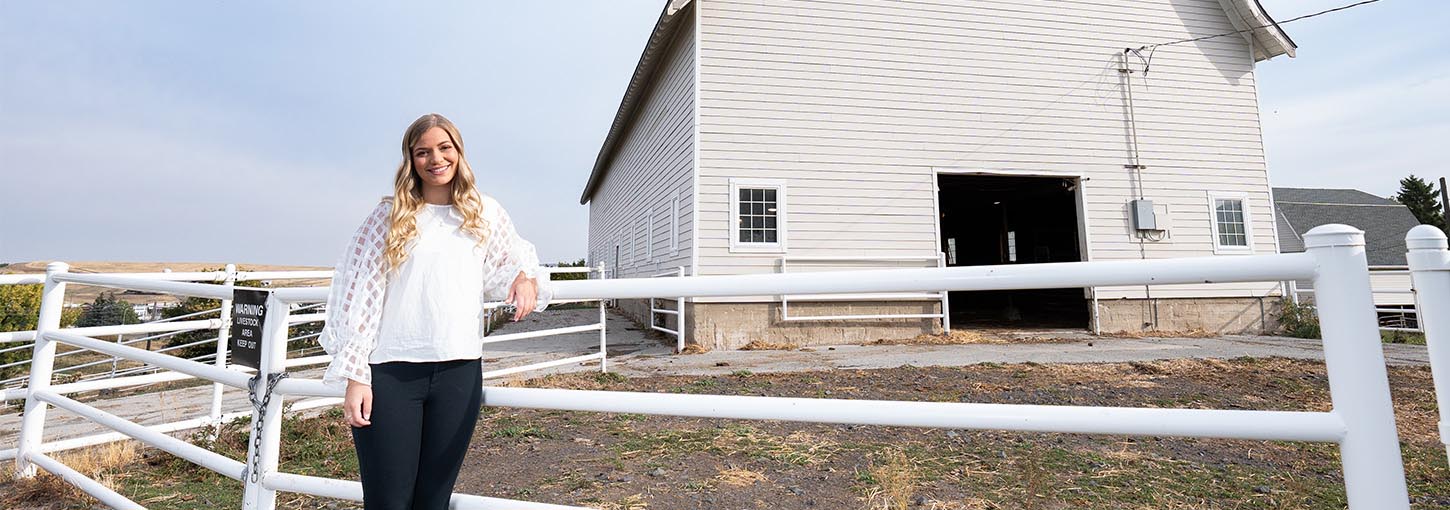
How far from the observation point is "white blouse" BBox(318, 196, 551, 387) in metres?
1.45

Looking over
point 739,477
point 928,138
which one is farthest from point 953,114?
point 739,477

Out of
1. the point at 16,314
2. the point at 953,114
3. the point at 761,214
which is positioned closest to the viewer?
the point at 761,214

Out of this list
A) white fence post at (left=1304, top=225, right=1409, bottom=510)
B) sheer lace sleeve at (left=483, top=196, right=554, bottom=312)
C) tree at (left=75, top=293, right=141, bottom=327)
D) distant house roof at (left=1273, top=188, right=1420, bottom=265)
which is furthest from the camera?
distant house roof at (left=1273, top=188, right=1420, bottom=265)

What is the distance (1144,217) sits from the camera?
10438 mm

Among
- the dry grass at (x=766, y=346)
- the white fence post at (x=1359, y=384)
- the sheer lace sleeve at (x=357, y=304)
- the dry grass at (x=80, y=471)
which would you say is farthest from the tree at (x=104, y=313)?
the white fence post at (x=1359, y=384)

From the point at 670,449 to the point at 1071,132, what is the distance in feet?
33.3

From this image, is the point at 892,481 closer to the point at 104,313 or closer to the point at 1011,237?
the point at 1011,237

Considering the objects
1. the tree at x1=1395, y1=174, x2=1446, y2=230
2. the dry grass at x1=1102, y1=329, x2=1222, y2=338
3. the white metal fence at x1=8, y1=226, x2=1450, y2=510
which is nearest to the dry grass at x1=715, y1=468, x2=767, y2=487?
the white metal fence at x1=8, y1=226, x2=1450, y2=510

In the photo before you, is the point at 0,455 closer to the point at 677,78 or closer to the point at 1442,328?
the point at 1442,328

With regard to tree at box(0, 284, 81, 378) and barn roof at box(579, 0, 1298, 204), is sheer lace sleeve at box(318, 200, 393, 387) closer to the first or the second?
barn roof at box(579, 0, 1298, 204)

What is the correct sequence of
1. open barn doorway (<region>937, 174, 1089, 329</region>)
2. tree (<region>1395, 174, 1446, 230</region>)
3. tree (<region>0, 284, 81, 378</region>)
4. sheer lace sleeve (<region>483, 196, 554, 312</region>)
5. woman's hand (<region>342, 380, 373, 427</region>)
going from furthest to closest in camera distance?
tree (<region>1395, 174, 1446, 230</region>)
open barn doorway (<region>937, 174, 1089, 329</region>)
tree (<region>0, 284, 81, 378</region>)
sheer lace sleeve (<region>483, 196, 554, 312</region>)
woman's hand (<region>342, 380, 373, 427</region>)

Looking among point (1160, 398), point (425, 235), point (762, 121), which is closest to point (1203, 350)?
point (1160, 398)

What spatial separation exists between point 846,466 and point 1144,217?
9.94 meters

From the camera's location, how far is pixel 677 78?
10.5 metres
